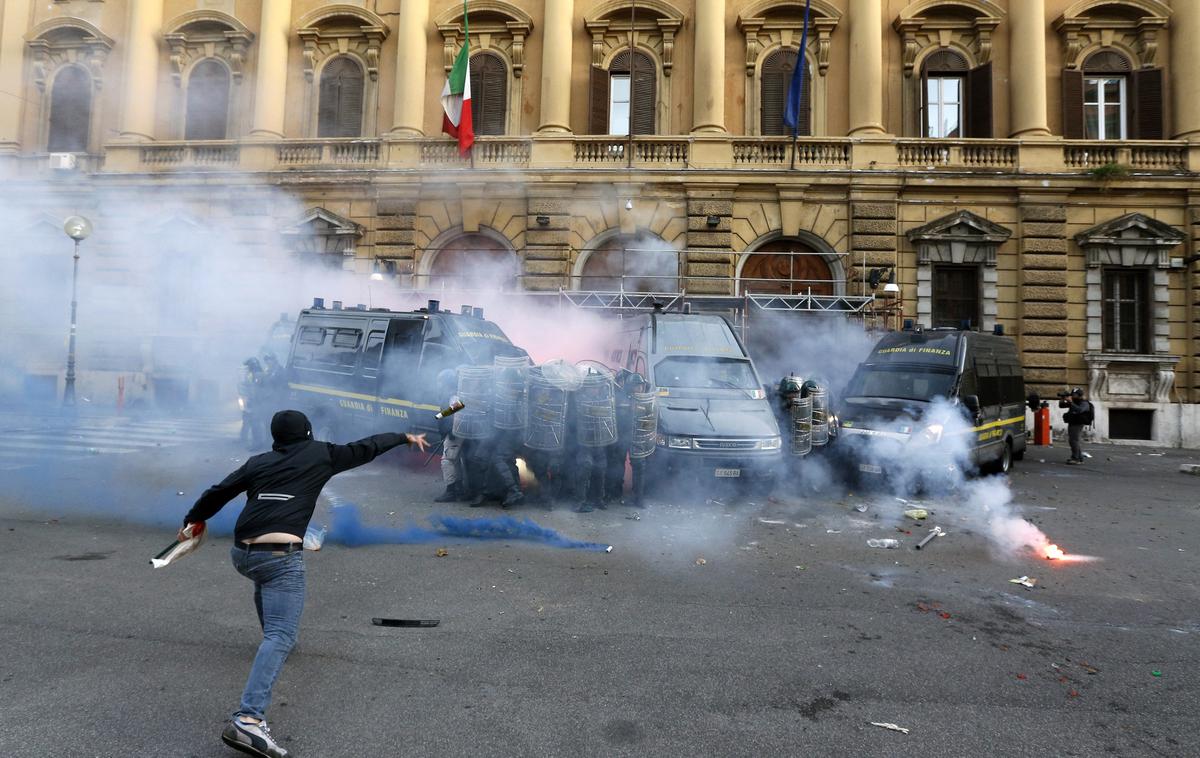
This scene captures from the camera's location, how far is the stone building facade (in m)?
15.5

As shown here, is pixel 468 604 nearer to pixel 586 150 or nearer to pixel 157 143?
pixel 586 150

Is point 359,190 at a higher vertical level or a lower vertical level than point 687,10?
lower

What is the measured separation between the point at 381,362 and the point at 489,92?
→ 36.7ft

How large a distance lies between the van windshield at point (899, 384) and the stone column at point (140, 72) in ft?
62.8

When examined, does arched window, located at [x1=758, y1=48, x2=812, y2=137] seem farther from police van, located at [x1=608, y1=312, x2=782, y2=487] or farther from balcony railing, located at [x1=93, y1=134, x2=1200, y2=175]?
police van, located at [x1=608, y1=312, x2=782, y2=487]

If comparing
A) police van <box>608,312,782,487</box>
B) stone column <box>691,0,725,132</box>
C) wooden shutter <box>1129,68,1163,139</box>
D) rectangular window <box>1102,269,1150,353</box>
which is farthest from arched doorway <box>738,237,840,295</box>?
wooden shutter <box>1129,68,1163,139</box>

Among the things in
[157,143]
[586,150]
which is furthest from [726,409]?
[157,143]

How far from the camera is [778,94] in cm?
1678

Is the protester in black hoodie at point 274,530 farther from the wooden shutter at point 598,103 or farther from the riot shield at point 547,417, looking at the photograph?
the wooden shutter at point 598,103

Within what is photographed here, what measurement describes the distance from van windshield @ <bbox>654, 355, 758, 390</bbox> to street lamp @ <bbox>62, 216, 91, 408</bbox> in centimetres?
1077

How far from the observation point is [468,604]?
173 inches

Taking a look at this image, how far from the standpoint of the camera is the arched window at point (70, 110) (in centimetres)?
1839

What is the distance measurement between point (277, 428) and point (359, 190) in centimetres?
1517

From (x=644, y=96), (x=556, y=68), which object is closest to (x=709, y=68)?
(x=644, y=96)
